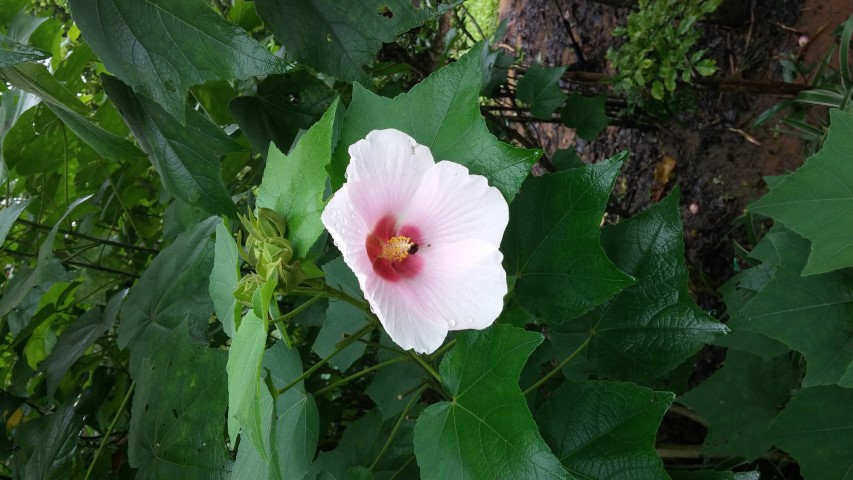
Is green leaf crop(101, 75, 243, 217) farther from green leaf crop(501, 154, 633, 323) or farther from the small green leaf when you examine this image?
green leaf crop(501, 154, 633, 323)

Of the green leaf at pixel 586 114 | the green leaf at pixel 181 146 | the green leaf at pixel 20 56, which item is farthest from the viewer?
the green leaf at pixel 586 114

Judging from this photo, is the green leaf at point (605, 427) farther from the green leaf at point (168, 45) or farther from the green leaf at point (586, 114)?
the green leaf at point (586, 114)

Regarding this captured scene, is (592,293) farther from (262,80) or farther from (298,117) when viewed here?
(262,80)

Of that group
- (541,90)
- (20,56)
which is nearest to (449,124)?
(20,56)

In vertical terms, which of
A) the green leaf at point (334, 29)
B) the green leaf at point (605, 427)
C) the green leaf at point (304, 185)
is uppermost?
the green leaf at point (334, 29)

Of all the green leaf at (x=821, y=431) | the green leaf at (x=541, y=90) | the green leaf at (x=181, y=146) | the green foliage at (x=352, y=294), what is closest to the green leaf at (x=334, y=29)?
the green foliage at (x=352, y=294)

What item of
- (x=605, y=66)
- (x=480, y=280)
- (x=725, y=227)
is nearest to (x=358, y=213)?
(x=480, y=280)

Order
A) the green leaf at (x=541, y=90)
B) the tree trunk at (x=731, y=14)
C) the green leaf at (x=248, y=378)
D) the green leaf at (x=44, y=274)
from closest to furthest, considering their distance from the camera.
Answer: the green leaf at (x=248, y=378)
the green leaf at (x=44, y=274)
the green leaf at (x=541, y=90)
the tree trunk at (x=731, y=14)
